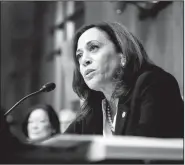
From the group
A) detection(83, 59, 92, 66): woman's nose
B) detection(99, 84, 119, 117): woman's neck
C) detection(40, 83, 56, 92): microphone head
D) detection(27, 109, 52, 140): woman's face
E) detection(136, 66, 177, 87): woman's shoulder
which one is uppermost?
detection(83, 59, 92, 66): woman's nose

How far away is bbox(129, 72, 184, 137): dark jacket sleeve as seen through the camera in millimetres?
1896

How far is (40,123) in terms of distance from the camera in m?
1.97

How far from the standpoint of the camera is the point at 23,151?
195cm

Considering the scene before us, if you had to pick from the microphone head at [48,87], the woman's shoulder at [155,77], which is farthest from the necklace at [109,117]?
the microphone head at [48,87]

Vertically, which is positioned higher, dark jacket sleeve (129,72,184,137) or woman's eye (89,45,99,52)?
woman's eye (89,45,99,52)

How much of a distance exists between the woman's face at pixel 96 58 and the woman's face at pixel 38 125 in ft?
1.00

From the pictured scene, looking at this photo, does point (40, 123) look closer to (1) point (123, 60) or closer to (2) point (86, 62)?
(2) point (86, 62)

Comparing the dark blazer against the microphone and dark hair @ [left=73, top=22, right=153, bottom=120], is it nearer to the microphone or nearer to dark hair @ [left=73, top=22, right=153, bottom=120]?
dark hair @ [left=73, top=22, right=153, bottom=120]

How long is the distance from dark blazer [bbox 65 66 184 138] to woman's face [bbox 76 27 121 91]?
0.49 feet

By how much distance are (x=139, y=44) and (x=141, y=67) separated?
13 centimetres

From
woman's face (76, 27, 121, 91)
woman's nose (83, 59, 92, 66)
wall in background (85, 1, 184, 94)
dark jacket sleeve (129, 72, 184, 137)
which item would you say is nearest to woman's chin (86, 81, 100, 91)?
woman's face (76, 27, 121, 91)

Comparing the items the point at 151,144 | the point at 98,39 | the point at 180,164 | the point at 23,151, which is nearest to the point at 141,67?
the point at 98,39

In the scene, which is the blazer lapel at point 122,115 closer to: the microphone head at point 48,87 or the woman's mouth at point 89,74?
the woman's mouth at point 89,74

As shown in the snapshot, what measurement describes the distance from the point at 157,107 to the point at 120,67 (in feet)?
0.96
